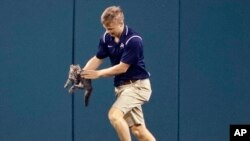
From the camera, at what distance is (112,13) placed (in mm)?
6676

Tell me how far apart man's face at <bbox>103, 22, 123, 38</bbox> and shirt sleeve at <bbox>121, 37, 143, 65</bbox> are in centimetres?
14

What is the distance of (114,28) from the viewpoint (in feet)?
22.1

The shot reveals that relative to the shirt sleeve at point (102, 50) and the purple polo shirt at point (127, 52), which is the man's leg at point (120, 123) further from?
the shirt sleeve at point (102, 50)

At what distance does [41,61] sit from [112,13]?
5.28 feet

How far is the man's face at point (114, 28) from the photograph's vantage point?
6711 millimetres

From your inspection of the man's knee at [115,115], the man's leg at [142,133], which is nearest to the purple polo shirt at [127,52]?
the man's knee at [115,115]

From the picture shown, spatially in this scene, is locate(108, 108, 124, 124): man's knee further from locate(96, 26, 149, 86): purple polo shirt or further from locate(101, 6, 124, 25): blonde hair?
locate(101, 6, 124, 25): blonde hair

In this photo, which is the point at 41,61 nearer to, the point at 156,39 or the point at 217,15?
the point at 156,39

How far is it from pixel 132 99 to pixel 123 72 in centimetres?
27

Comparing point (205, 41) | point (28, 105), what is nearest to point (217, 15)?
point (205, 41)

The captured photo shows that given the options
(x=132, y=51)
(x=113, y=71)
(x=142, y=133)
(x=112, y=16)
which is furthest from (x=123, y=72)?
(x=142, y=133)

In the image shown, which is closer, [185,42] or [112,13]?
[112,13]

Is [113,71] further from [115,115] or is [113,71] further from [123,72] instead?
[115,115]

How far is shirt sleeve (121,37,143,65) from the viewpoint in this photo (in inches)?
265
